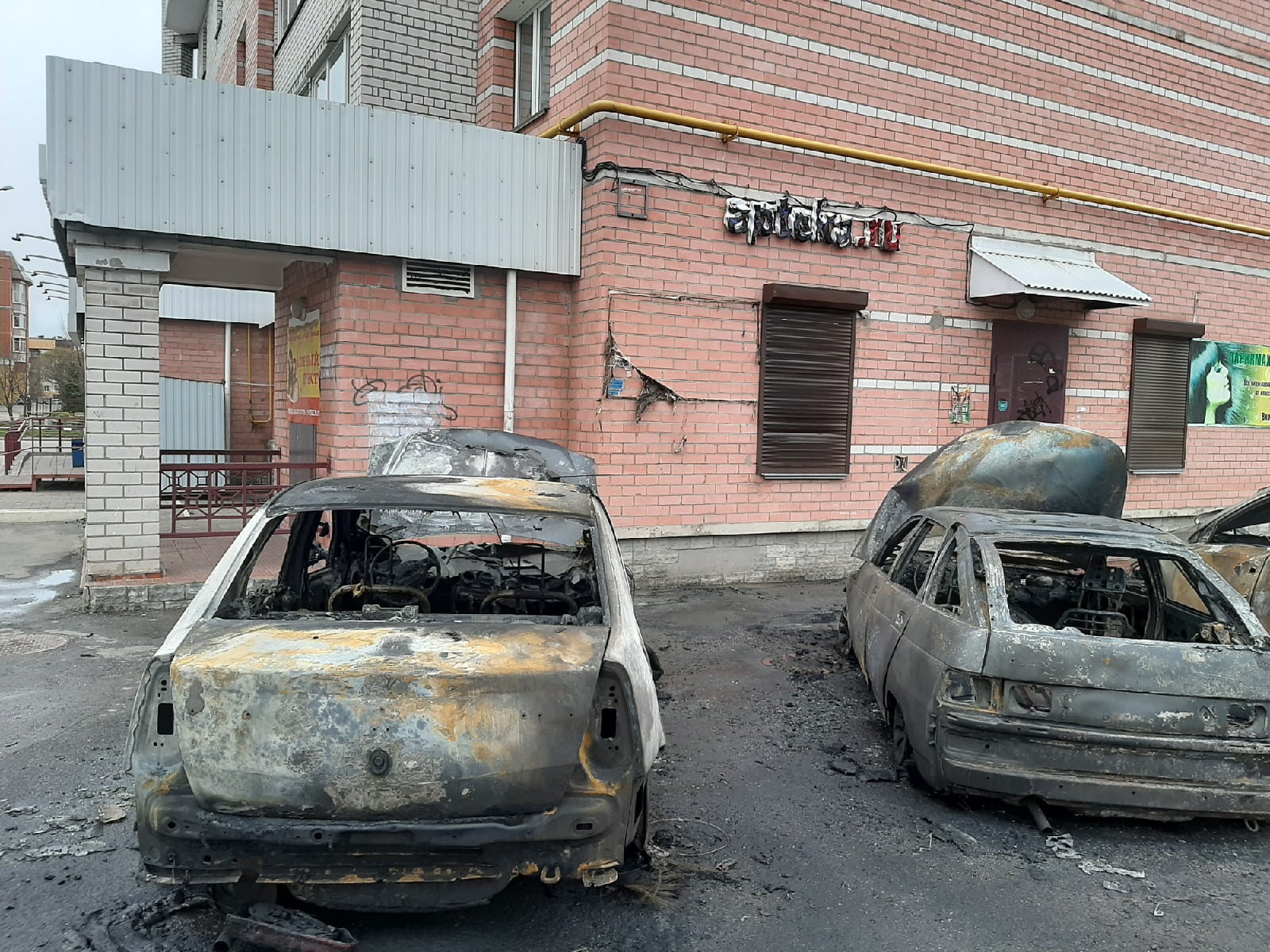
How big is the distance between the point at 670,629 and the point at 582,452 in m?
2.12

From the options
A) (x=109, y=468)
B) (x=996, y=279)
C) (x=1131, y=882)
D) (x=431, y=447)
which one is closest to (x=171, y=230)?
(x=109, y=468)

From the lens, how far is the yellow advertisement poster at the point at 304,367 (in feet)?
29.2

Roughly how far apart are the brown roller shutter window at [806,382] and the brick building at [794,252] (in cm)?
3

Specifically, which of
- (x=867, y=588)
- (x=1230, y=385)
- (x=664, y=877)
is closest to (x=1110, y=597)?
(x=867, y=588)

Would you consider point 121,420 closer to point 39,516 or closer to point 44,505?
point 39,516

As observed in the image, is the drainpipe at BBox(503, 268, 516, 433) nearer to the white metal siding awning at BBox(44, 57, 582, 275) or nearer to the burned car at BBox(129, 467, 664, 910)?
the white metal siding awning at BBox(44, 57, 582, 275)

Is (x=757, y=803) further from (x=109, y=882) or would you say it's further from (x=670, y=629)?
(x=670, y=629)

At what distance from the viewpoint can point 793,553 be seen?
31.7 ft

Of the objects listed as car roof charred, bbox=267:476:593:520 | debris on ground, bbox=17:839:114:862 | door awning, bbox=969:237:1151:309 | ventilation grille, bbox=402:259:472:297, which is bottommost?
debris on ground, bbox=17:839:114:862

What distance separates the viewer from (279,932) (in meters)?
2.76

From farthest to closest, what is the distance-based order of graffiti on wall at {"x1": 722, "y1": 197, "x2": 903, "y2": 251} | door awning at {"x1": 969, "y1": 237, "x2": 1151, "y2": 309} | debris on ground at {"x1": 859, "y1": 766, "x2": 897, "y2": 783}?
door awning at {"x1": 969, "y1": 237, "x2": 1151, "y2": 309}
graffiti on wall at {"x1": 722, "y1": 197, "x2": 903, "y2": 251}
debris on ground at {"x1": 859, "y1": 766, "x2": 897, "y2": 783}

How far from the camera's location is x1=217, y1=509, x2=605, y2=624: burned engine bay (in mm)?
3740

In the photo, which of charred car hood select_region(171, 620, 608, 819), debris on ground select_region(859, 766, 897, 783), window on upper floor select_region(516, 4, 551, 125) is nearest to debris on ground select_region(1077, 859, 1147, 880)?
debris on ground select_region(859, 766, 897, 783)

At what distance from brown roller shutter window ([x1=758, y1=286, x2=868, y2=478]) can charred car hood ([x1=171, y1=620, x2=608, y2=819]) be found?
6.85 metres
